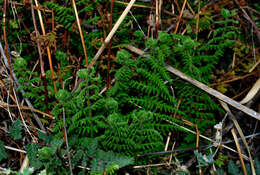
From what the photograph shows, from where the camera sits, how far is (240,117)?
2.60 m

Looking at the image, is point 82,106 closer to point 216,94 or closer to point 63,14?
point 63,14

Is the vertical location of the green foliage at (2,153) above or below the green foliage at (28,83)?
below

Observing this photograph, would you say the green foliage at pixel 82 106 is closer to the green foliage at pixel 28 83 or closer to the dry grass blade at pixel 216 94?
the green foliage at pixel 28 83

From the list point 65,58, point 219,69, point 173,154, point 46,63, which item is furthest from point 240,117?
point 46,63

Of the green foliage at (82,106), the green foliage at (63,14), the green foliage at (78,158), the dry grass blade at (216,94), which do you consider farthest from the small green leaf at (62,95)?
the dry grass blade at (216,94)

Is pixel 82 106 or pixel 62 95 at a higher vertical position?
pixel 62 95

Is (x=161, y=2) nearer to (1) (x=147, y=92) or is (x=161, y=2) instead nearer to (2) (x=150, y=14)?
(2) (x=150, y=14)

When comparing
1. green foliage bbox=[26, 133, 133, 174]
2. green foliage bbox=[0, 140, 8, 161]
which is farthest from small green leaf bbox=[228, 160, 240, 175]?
green foliage bbox=[0, 140, 8, 161]

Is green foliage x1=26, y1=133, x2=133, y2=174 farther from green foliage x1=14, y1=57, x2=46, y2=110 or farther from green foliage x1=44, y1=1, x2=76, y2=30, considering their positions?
green foliage x1=44, y1=1, x2=76, y2=30

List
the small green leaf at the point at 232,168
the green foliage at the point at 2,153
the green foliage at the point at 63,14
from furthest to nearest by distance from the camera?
1. the green foliage at the point at 63,14
2. the small green leaf at the point at 232,168
3. the green foliage at the point at 2,153

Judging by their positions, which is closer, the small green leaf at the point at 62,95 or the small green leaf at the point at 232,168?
the small green leaf at the point at 62,95

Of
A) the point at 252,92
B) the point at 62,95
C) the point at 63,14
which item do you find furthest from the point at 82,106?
the point at 252,92

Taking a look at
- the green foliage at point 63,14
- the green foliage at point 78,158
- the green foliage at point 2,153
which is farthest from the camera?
the green foliage at point 63,14

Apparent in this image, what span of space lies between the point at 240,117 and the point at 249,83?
0.38 m
